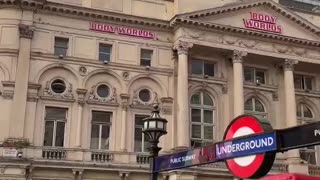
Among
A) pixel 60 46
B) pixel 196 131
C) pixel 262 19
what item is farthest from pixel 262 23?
pixel 60 46

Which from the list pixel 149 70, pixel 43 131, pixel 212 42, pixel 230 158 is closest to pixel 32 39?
pixel 43 131

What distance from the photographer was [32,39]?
2820 cm

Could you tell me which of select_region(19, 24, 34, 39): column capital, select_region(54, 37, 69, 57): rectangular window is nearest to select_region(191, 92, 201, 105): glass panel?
select_region(54, 37, 69, 57): rectangular window

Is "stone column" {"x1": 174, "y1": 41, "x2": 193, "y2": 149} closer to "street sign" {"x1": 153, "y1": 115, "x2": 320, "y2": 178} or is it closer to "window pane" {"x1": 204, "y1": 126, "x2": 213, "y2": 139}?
"window pane" {"x1": 204, "y1": 126, "x2": 213, "y2": 139}

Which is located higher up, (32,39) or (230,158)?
(32,39)

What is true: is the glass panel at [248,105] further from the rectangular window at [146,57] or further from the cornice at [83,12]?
the cornice at [83,12]

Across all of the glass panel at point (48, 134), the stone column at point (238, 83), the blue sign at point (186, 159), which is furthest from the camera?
the stone column at point (238, 83)

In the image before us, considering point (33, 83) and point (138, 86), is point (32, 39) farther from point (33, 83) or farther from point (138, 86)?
point (138, 86)

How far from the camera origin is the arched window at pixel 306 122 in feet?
110

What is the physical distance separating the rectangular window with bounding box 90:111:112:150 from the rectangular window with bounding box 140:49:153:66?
412 cm

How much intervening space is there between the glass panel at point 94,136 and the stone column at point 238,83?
8.93 meters

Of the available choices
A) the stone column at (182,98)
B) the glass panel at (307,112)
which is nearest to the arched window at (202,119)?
the stone column at (182,98)

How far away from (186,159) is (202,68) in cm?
2456

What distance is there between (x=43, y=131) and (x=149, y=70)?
7.71 m
